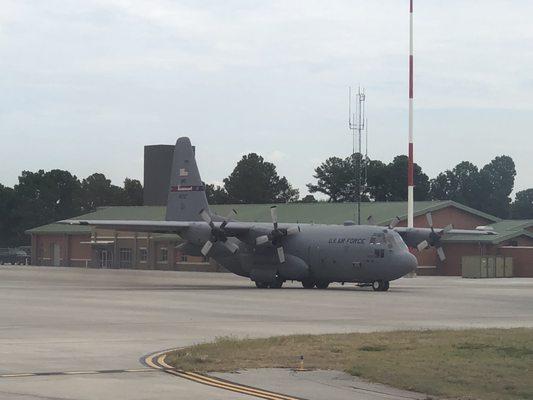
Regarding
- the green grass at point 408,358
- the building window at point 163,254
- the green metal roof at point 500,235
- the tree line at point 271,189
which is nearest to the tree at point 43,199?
the tree line at point 271,189

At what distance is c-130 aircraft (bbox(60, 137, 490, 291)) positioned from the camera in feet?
174

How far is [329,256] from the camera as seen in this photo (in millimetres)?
54750

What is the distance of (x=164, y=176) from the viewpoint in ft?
386

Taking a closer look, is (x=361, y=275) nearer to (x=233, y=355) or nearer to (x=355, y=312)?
(x=355, y=312)

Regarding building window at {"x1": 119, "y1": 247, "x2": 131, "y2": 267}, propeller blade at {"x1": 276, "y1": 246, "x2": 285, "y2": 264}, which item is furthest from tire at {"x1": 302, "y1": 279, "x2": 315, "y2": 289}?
building window at {"x1": 119, "y1": 247, "x2": 131, "y2": 267}

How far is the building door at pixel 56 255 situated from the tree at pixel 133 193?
48.4m

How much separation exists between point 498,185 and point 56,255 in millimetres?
99500

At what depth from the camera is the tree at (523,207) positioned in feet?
613

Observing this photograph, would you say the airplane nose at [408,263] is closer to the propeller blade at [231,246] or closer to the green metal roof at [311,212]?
the propeller blade at [231,246]

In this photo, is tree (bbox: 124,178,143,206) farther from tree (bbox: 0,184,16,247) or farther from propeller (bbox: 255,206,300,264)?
propeller (bbox: 255,206,300,264)

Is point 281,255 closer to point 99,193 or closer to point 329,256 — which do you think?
point 329,256

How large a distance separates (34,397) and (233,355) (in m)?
6.58

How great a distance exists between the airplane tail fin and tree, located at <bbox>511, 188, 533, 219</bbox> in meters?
134

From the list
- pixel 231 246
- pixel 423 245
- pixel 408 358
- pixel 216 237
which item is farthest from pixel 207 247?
pixel 408 358
